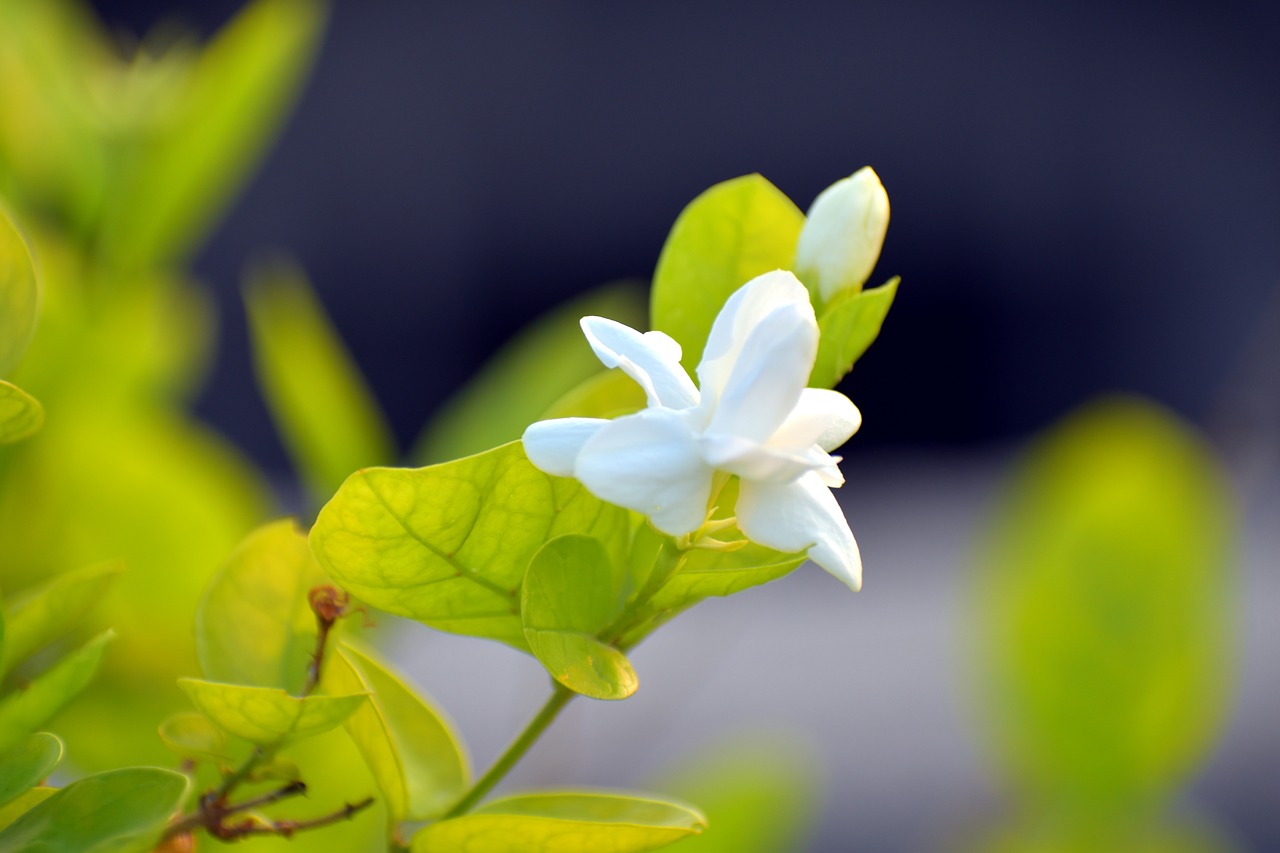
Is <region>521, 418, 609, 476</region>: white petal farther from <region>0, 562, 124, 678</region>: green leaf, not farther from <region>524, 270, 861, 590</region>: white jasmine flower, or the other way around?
<region>0, 562, 124, 678</region>: green leaf

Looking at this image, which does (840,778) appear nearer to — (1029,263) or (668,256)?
(1029,263)

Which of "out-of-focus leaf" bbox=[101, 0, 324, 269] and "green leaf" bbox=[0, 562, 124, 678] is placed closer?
"green leaf" bbox=[0, 562, 124, 678]

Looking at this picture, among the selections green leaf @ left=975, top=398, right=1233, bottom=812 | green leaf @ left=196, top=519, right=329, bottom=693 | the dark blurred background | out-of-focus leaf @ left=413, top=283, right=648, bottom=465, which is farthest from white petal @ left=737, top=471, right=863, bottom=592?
the dark blurred background

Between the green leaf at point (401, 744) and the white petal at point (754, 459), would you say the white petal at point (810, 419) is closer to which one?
the white petal at point (754, 459)

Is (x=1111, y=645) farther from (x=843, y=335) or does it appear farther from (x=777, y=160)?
(x=777, y=160)

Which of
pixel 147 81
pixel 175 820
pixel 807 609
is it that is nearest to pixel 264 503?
pixel 147 81

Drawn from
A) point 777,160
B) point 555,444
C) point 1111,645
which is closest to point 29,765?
point 555,444
